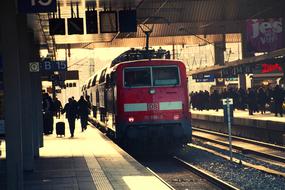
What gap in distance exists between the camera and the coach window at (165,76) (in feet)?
63.7

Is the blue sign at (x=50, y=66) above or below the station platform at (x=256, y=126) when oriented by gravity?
above

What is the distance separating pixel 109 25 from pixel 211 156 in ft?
18.0

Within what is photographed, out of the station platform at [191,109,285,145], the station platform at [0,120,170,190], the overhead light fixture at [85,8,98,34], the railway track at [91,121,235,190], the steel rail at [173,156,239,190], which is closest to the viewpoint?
the station platform at [0,120,170,190]

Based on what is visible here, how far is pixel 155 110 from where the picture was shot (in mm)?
19203

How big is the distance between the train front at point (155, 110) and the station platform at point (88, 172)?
0.90m

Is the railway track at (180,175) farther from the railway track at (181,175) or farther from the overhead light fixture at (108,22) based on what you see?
the overhead light fixture at (108,22)

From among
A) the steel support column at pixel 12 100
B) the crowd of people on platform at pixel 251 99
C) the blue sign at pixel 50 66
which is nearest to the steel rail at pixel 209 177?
the steel support column at pixel 12 100

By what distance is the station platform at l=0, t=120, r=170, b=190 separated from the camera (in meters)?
11.7

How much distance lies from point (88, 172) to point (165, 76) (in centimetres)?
635

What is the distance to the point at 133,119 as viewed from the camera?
19219mm

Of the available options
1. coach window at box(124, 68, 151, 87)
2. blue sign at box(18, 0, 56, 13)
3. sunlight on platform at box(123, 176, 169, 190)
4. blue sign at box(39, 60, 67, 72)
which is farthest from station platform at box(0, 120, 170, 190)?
blue sign at box(18, 0, 56, 13)

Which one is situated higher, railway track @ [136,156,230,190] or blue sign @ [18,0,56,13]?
blue sign @ [18,0,56,13]

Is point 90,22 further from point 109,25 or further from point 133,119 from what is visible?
point 133,119

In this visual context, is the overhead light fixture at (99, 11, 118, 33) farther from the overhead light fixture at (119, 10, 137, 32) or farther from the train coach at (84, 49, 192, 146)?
the train coach at (84, 49, 192, 146)
